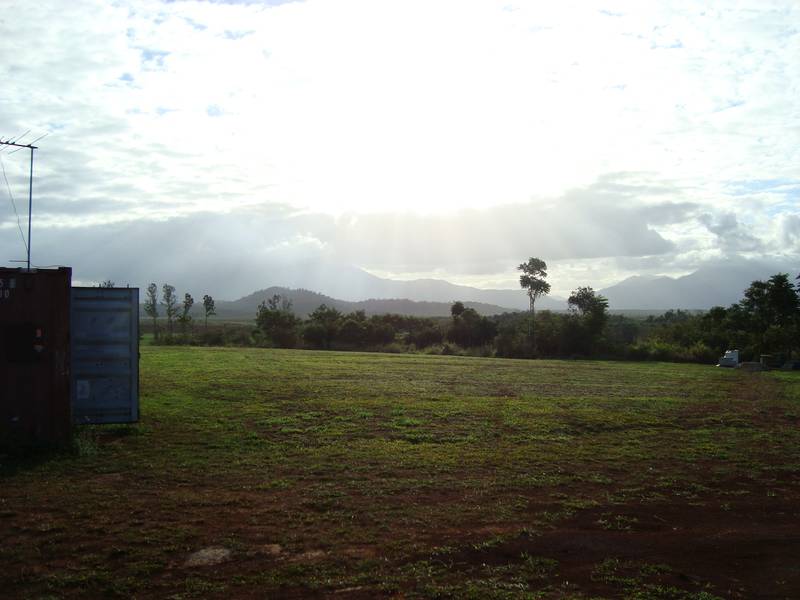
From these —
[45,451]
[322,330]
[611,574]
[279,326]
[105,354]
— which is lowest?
[611,574]

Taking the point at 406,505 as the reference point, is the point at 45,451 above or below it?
above

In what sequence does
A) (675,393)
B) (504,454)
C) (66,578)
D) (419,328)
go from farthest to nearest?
(419,328), (675,393), (504,454), (66,578)

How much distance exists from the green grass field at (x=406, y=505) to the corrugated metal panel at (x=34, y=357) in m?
0.66

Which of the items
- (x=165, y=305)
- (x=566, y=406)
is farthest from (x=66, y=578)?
(x=165, y=305)

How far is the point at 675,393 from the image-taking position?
71.4 ft

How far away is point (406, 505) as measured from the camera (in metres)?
Answer: 8.15

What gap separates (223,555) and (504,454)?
5.96 meters

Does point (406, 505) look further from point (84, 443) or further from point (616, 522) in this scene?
point (84, 443)

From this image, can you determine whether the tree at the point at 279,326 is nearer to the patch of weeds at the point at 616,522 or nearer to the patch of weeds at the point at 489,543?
the patch of weeds at the point at 616,522

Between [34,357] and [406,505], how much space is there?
6329 millimetres

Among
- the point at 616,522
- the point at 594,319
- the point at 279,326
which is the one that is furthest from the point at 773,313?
the point at 616,522

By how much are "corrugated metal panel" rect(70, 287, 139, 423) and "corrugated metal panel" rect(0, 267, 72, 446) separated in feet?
4.24

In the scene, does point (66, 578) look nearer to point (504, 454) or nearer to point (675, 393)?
point (504, 454)

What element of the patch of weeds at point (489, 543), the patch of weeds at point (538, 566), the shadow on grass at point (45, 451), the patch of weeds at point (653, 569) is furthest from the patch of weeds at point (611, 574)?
the shadow on grass at point (45, 451)
